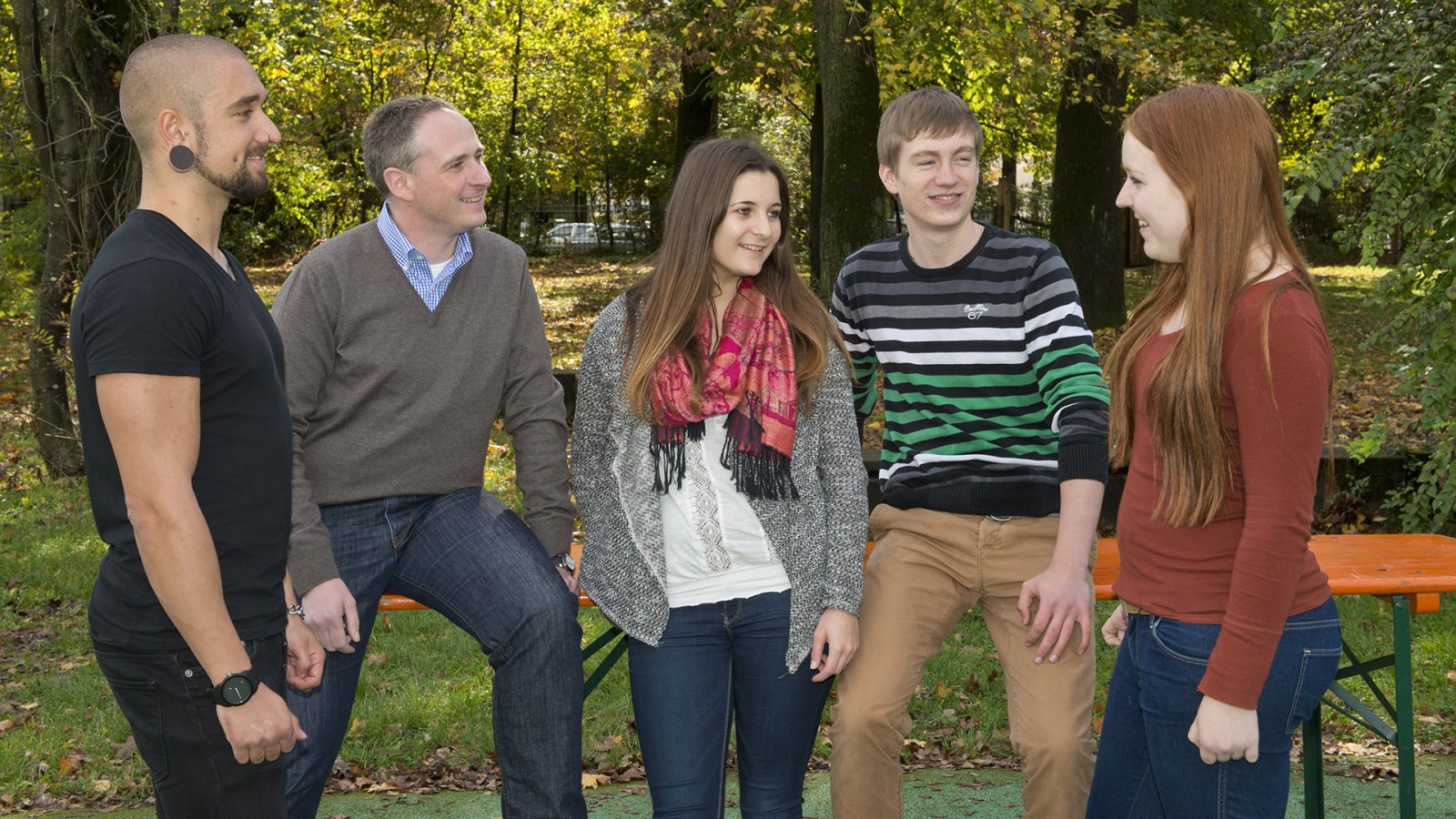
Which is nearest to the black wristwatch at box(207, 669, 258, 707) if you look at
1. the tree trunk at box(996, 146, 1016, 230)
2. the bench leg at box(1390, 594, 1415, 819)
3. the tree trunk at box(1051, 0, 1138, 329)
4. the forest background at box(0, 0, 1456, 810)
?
the forest background at box(0, 0, 1456, 810)

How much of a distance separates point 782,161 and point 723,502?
1137 centimetres

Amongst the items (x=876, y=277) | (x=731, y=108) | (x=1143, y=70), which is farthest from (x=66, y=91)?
(x=731, y=108)

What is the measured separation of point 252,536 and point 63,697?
3.84 meters

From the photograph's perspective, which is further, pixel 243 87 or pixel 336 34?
pixel 336 34

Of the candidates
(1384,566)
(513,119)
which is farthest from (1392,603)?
(513,119)

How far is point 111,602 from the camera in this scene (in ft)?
8.05

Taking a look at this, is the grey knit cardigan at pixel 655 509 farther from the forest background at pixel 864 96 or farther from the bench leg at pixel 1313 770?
the bench leg at pixel 1313 770

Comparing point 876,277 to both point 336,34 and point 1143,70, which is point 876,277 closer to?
point 1143,70

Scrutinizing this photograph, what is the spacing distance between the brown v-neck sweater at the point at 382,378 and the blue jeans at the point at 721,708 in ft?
1.83

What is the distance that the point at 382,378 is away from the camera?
352 centimetres

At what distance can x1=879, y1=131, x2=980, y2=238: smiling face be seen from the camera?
3.56 metres

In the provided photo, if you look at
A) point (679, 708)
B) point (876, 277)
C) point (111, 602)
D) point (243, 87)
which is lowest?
point (679, 708)

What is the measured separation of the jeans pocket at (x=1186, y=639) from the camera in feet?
8.46

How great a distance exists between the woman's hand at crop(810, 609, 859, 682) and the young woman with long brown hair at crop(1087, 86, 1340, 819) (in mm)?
787
